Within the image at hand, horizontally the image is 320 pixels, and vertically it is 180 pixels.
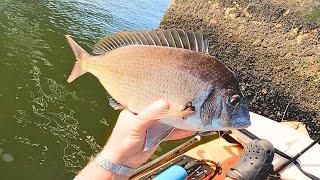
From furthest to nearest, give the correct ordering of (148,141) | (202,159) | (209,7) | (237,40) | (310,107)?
(209,7) → (237,40) → (310,107) → (202,159) → (148,141)

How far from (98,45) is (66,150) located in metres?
7.30

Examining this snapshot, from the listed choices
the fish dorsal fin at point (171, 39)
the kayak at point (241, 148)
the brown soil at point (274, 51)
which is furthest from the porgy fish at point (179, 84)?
the brown soil at point (274, 51)

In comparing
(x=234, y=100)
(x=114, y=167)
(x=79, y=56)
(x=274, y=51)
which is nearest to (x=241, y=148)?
(x=114, y=167)

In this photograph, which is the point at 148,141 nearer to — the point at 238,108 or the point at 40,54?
the point at 238,108

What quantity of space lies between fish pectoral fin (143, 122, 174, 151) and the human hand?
0.10 ft

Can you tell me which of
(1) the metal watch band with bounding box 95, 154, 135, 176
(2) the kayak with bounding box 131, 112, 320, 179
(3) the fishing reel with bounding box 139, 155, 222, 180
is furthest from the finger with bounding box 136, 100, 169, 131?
(2) the kayak with bounding box 131, 112, 320, 179

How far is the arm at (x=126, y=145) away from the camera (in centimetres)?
285

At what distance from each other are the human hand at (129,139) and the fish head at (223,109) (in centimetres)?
32

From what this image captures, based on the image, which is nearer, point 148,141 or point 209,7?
point 148,141

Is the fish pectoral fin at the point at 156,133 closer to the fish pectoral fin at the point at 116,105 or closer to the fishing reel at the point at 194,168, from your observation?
the fish pectoral fin at the point at 116,105

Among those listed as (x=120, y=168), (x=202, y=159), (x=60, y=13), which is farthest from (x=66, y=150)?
(x=60, y=13)

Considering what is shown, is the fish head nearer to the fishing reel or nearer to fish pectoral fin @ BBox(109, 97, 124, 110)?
fish pectoral fin @ BBox(109, 97, 124, 110)

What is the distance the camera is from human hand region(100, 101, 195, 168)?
2.82 m

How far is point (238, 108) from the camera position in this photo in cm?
256
